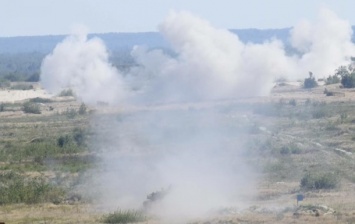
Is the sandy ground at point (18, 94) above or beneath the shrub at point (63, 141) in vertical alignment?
above

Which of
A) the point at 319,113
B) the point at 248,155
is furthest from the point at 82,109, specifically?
the point at 248,155

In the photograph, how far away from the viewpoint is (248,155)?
43719 millimetres

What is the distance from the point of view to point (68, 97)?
8725 cm

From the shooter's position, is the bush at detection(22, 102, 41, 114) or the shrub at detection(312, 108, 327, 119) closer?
the shrub at detection(312, 108, 327, 119)

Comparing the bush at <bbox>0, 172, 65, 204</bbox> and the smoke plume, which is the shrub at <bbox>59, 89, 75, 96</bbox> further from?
the bush at <bbox>0, 172, 65, 204</bbox>

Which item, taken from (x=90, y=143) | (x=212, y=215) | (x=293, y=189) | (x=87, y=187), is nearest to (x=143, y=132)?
(x=90, y=143)

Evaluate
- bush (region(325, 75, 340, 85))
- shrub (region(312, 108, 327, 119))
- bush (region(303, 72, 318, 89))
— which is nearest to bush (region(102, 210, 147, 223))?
shrub (region(312, 108, 327, 119))

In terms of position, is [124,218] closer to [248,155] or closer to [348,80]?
[248,155]

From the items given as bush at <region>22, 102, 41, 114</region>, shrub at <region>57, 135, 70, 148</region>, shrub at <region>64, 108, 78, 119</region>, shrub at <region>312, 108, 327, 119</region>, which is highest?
bush at <region>22, 102, 41, 114</region>

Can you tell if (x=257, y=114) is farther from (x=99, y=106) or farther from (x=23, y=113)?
(x=23, y=113)

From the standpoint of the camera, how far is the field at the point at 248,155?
28562 mm

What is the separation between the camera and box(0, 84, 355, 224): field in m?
28.6

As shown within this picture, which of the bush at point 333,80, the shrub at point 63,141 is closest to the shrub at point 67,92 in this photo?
the bush at point 333,80

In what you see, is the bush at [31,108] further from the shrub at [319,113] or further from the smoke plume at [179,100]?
the shrub at [319,113]
